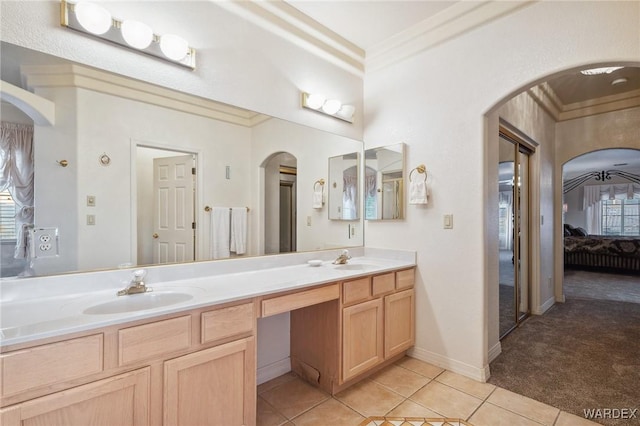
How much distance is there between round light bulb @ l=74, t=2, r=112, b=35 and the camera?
1.45 meters

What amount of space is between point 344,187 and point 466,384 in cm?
183

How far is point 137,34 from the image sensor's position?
1.60m

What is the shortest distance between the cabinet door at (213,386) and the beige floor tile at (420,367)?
4.51ft

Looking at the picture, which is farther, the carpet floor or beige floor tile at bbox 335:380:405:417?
the carpet floor

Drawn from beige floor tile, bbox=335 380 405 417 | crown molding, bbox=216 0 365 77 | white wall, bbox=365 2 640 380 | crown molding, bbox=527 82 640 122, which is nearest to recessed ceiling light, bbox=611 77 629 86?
crown molding, bbox=527 82 640 122

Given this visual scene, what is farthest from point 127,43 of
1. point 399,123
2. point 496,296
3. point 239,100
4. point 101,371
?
point 496,296

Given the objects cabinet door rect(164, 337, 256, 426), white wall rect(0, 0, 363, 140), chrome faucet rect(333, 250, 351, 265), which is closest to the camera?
cabinet door rect(164, 337, 256, 426)

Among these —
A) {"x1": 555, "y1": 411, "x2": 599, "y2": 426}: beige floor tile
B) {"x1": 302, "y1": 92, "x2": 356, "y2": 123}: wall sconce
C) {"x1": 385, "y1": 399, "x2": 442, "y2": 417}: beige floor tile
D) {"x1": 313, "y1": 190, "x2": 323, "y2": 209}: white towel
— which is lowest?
{"x1": 385, "y1": 399, "x2": 442, "y2": 417}: beige floor tile

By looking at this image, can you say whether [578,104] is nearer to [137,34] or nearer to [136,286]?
[137,34]

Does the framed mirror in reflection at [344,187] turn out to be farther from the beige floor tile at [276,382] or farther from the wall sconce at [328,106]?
the beige floor tile at [276,382]

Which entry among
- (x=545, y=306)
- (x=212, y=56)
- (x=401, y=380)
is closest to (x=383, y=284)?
(x=401, y=380)

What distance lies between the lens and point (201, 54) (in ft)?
6.19

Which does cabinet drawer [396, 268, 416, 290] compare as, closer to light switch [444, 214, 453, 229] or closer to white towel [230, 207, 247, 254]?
light switch [444, 214, 453, 229]

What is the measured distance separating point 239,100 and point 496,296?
103 inches
